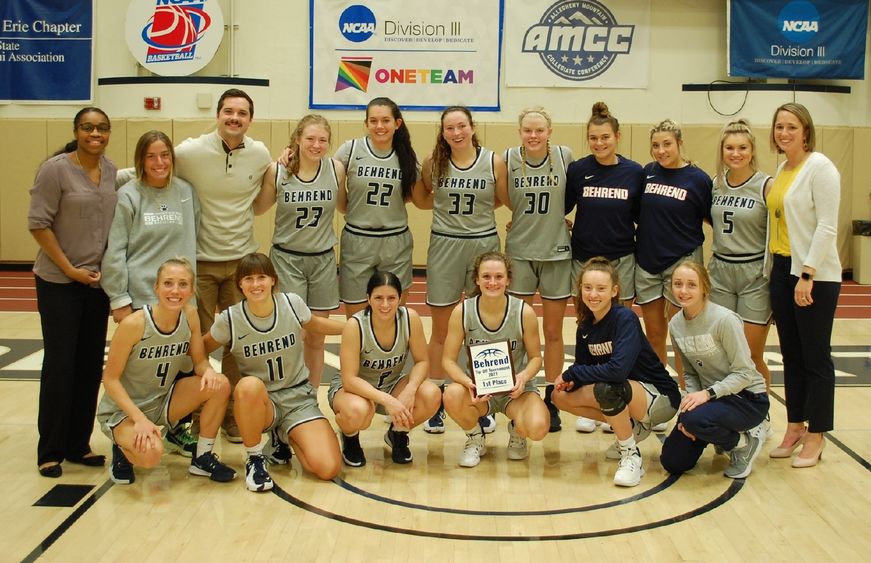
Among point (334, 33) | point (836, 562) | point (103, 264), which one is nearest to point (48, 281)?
point (103, 264)

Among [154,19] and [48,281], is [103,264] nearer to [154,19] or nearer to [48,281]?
[48,281]

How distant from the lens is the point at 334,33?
11.5m

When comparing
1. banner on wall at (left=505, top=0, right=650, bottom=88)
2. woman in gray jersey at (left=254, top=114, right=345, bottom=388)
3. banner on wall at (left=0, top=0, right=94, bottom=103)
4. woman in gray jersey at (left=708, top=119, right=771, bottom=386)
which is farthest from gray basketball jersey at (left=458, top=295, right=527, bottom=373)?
banner on wall at (left=0, top=0, right=94, bottom=103)

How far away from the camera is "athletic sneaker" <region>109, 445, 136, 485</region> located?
429 centimetres

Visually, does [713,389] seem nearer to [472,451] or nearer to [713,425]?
[713,425]

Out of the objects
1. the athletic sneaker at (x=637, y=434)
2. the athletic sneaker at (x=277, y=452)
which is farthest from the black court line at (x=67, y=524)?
the athletic sneaker at (x=637, y=434)

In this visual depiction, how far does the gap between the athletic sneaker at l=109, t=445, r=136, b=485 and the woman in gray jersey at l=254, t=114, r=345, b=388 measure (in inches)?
49.1

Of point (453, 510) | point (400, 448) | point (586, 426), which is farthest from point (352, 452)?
point (586, 426)

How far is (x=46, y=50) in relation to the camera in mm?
11727

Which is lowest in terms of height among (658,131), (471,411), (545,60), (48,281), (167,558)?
(167,558)

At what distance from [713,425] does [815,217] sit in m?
1.11

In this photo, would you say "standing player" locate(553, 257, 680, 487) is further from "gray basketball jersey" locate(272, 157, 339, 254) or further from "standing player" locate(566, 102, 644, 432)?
"gray basketball jersey" locate(272, 157, 339, 254)

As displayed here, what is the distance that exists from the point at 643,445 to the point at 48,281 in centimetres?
314

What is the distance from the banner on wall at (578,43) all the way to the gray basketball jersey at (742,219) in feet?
22.9
